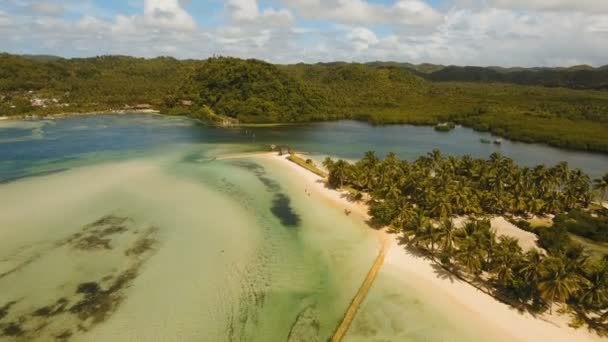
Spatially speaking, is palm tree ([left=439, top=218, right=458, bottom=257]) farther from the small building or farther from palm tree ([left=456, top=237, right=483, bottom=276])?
the small building

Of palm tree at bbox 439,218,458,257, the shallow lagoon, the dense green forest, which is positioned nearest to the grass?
the shallow lagoon

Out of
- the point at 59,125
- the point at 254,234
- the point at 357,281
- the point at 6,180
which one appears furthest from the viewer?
the point at 59,125

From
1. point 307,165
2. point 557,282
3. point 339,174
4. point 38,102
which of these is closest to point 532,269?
point 557,282

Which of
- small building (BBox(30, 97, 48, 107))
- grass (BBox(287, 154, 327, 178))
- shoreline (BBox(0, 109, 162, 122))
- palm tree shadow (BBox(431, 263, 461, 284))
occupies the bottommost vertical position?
palm tree shadow (BBox(431, 263, 461, 284))

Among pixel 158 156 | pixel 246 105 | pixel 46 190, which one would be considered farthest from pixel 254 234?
pixel 246 105

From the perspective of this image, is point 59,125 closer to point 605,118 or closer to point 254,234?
point 254,234

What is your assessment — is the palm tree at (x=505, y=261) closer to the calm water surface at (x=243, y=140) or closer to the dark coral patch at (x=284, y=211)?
the dark coral patch at (x=284, y=211)
